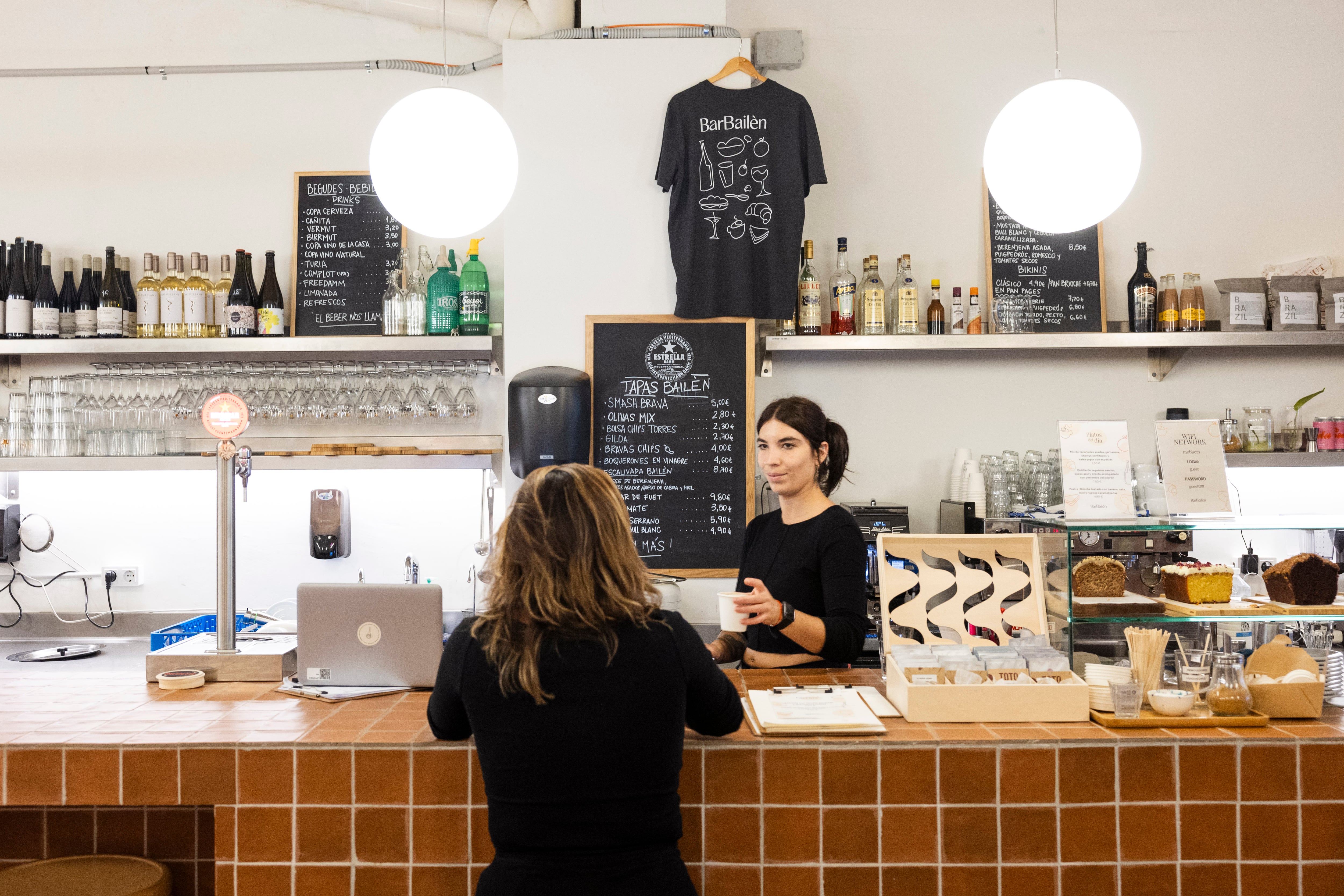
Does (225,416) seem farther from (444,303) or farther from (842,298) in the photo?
(842,298)

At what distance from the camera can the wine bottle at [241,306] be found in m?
3.44

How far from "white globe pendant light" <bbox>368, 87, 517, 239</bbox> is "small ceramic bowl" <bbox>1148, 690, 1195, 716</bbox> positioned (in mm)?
1786

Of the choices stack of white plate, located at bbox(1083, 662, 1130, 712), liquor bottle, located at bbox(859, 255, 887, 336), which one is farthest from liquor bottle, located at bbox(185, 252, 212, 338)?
stack of white plate, located at bbox(1083, 662, 1130, 712)

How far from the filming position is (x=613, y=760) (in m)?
1.32

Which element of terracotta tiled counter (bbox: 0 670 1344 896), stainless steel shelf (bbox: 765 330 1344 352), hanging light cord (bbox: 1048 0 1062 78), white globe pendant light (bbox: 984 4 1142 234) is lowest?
terracotta tiled counter (bbox: 0 670 1344 896)

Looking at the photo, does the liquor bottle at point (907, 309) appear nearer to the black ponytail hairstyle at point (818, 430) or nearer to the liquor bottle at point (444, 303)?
the black ponytail hairstyle at point (818, 430)

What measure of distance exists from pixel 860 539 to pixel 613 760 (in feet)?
3.53

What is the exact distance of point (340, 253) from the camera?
143 inches

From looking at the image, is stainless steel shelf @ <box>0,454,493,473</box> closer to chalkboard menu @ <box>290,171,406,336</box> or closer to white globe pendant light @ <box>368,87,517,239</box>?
chalkboard menu @ <box>290,171,406,336</box>

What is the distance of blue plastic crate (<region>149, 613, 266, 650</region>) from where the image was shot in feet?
7.66

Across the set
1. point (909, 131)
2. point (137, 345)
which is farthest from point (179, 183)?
point (909, 131)

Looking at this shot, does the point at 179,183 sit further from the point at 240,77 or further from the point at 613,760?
the point at 613,760

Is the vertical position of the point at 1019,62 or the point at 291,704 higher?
the point at 1019,62

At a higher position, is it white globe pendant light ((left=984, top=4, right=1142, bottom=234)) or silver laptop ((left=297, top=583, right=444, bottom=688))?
white globe pendant light ((left=984, top=4, right=1142, bottom=234))
